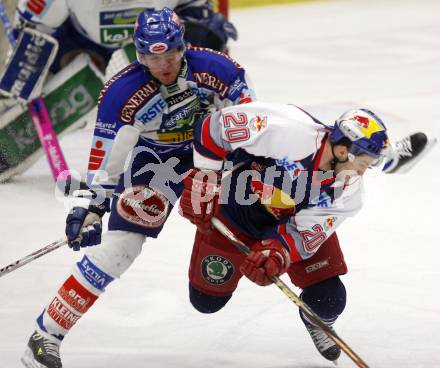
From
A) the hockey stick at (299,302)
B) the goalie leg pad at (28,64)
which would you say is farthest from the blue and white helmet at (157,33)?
the goalie leg pad at (28,64)

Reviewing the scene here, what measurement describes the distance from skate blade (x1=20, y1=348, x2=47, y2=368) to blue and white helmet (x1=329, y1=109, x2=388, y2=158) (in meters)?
1.07

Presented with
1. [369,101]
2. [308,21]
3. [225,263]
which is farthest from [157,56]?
[308,21]

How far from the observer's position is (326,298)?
Answer: 3.16 m

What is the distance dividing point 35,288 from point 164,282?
18.6 inches

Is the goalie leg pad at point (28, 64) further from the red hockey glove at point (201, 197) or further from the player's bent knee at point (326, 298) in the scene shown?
the player's bent knee at point (326, 298)

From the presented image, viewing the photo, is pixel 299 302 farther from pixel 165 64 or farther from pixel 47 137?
pixel 47 137

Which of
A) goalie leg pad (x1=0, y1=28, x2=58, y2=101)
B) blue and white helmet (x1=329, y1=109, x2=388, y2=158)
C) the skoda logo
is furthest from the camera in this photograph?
goalie leg pad (x1=0, y1=28, x2=58, y2=101)

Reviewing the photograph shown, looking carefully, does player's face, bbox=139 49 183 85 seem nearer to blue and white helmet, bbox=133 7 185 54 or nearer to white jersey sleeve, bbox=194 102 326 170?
blue and white helmet, bbox=133 7 185 54

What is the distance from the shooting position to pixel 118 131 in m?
3.27

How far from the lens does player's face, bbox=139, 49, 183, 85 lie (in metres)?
3.21

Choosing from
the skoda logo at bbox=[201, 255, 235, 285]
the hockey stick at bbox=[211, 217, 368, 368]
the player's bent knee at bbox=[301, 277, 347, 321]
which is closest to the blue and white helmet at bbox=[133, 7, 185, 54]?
the hockey stick at bbox=[211, 217, 368, 368]

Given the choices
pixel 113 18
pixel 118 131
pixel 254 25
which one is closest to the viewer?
pixel 118 131

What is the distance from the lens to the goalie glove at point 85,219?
3.19 meters

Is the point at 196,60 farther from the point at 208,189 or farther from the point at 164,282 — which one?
the point at 164,282
